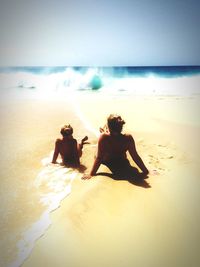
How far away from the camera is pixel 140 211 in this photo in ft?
8.23

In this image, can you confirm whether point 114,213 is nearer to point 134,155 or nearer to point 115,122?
point 134,155

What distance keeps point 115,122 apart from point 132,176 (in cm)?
77

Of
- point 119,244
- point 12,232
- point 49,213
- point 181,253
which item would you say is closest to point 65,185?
point 49,213

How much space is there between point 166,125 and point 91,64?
19359 millimetres

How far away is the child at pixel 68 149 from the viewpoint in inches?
138

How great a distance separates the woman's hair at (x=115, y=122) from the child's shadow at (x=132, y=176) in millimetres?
598

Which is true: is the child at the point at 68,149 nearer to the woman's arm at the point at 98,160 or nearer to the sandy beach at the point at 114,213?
the sandy beach at the point at 114,213

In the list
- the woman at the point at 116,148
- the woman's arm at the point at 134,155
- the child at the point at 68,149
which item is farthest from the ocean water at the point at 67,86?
the woman's arm at the point at 134,155

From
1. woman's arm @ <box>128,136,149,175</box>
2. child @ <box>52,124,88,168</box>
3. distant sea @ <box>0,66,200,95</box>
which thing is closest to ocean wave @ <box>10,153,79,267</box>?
child @ <box>52,124,88,168</box>

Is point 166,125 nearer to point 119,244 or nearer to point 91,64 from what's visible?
point 119,244

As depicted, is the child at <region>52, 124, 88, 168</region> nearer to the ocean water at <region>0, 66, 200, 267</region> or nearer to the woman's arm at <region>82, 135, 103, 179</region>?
the ocean water at <region>0, 66, 200, 267</region>

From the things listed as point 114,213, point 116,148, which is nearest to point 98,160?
point 116,148

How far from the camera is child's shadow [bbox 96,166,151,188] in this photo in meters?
3.05

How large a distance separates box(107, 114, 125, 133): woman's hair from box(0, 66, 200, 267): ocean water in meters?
0.87
